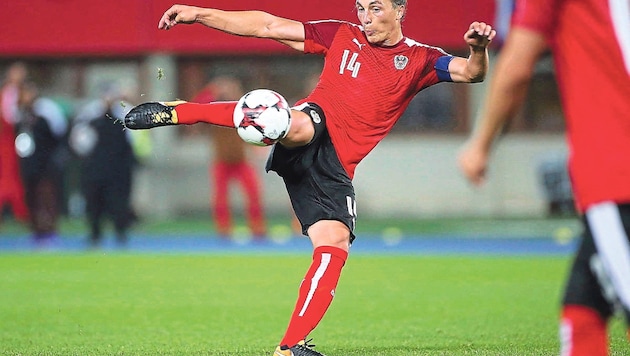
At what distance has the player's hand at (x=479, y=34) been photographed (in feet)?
19.6

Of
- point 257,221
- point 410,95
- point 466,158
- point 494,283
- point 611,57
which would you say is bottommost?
point 257,221

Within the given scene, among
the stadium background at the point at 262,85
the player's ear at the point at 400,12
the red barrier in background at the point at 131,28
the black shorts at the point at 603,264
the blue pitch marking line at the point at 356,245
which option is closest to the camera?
the black shorts at the point at 603,264

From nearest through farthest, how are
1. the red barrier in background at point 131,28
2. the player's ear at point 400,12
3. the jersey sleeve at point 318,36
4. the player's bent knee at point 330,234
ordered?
the player's bent knee at point 330,234
the player's ear at point 400,12
the jersey sleeve at point 318,36
the red barrier in background at point 131,28

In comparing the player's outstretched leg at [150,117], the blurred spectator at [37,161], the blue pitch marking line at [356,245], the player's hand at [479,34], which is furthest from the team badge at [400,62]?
the blurred spectator at [37,161]

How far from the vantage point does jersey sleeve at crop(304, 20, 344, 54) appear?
6.96 metres

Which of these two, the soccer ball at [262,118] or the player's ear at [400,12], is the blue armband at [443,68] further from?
the soccer ball at [262,118]

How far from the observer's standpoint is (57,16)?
78.9 ft

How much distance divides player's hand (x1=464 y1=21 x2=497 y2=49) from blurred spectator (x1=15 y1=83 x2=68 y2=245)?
13.3m

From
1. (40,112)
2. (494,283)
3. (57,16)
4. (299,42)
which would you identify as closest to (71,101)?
(57,16)

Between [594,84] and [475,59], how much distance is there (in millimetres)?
2684

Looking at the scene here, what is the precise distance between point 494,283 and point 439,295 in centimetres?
141

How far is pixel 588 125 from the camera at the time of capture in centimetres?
381

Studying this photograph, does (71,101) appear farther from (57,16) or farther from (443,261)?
(443,261)

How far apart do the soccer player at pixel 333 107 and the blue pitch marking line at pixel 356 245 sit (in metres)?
9.97
